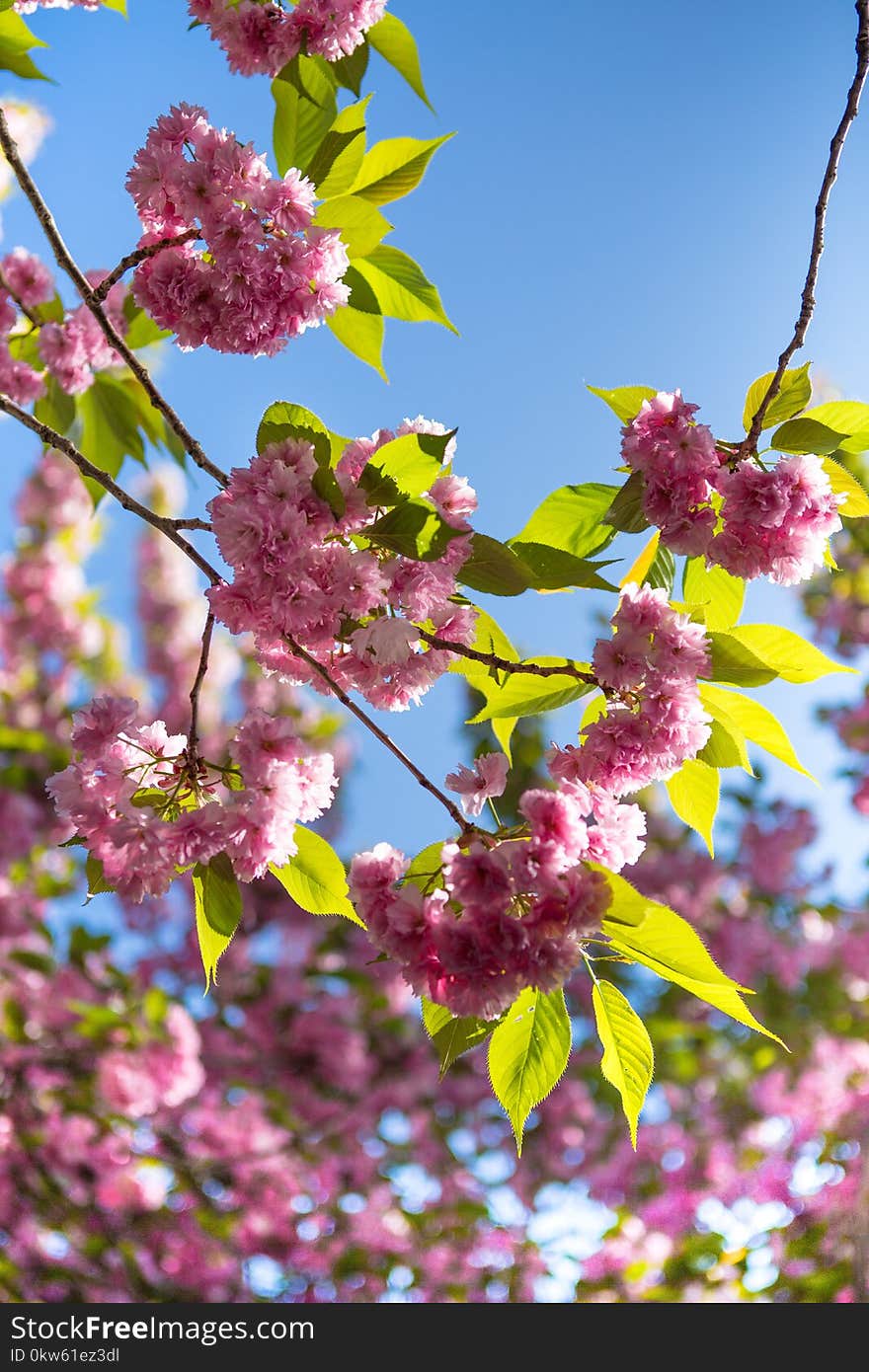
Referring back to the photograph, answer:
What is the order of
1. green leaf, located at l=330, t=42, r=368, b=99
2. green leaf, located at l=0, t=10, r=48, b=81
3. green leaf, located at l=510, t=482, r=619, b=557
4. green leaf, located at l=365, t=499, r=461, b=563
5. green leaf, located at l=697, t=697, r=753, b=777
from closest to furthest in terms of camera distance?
green leaf, located at l=365, t=499, r=461, b=563, green leaf, located at l=697, t=697, r=753, b=777, green leaf, located at l=510, t=482, r=619, b=557, green leaf, located at l=330, t=42, r=368, b=99, green leaf, located at l=0, t=10, r=48, b=81

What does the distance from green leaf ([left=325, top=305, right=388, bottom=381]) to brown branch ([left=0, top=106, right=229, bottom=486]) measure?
0.90 feet

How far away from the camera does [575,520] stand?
1239mm

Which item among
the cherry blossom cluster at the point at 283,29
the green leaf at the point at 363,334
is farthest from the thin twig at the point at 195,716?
the cherry blossom cluster at the point at 283,29

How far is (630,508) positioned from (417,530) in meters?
Answer: 0.30

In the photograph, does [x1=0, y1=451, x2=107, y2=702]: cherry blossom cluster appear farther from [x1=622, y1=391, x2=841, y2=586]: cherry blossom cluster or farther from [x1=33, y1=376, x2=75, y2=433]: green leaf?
[x1=622, y1=391, x2=841, y2=586]: cherry blossom cluster

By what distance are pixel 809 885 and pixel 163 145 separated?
21.1 feet

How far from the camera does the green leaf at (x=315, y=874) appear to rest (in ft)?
3.89

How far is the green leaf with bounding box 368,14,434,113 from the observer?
1.48 m

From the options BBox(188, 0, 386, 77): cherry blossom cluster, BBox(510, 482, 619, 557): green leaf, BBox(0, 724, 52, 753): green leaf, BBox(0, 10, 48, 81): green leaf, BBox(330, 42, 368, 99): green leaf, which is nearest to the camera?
BBox(510, 482, 619, 557): green leaf

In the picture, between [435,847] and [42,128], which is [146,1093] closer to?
[435,847]

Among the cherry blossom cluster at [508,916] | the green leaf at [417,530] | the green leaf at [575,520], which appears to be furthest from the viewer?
the green leaf at [575,520]

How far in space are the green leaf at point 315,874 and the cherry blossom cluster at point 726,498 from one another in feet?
1.76

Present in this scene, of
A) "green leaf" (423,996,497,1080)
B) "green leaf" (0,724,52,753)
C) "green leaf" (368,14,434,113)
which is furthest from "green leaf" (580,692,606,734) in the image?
"green leaf" (0,724,52,753)

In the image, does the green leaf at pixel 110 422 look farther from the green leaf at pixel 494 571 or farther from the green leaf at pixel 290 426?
the green leaf at pixel 494 571
